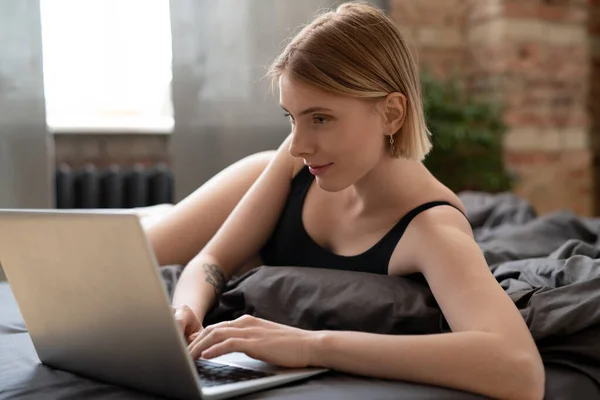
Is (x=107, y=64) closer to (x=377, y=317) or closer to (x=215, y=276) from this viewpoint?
(x=215, y=276)

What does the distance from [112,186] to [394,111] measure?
244 centimetres

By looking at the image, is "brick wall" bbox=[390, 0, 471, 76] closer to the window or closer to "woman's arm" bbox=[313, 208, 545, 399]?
the window

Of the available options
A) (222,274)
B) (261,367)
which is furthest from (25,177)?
(261,367)

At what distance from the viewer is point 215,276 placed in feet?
4.93

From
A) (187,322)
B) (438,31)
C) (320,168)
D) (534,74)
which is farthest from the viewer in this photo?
(438,31)

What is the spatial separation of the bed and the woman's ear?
26 cm

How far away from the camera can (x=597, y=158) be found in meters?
4.40

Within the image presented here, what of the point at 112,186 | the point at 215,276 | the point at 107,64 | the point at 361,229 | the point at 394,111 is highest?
the point at 394,111

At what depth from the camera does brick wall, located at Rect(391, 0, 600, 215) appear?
12.6ft

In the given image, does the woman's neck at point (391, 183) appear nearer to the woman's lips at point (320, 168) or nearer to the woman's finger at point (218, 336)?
the woman's lips at point (320, 168)

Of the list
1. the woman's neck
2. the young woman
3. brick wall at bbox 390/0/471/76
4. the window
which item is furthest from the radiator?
the woman's neck

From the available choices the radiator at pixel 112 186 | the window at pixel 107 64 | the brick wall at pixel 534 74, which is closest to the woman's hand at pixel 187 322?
the radiator at pixel 112 186

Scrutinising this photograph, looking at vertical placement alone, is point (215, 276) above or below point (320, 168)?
below

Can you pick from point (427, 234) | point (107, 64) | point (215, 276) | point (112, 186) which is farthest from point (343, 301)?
point (107, 64)
